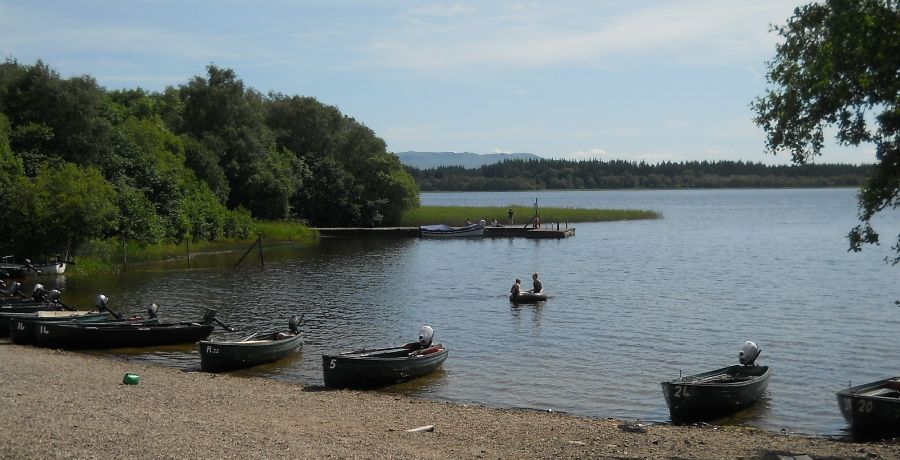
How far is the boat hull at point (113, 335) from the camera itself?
98.1ft

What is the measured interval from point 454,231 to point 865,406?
7430 cm

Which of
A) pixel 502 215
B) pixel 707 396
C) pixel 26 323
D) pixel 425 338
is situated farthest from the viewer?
pixel 502 215

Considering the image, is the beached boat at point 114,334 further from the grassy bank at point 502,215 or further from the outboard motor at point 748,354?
the grassy bank at point 502,215

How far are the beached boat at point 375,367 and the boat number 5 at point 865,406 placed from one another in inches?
467

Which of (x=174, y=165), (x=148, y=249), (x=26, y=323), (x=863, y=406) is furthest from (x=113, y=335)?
(x=174, y=165)

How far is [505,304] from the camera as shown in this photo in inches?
1708

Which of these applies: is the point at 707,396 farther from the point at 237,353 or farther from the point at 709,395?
the point at 237,353

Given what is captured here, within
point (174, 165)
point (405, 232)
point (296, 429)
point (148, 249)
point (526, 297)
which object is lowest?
point (526, 297)

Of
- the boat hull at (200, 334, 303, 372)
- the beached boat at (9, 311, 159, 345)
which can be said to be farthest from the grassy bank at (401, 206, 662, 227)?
the boat hull at (200, 334, 303, 372)

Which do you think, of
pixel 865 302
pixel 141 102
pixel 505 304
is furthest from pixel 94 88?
pixel 865 302

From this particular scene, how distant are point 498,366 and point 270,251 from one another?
4830 centimetres

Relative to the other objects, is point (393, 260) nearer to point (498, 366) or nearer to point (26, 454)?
point (498, 366)

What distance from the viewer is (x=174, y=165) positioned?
72.8 m

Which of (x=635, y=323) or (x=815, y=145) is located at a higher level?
(x=815, y=145)
